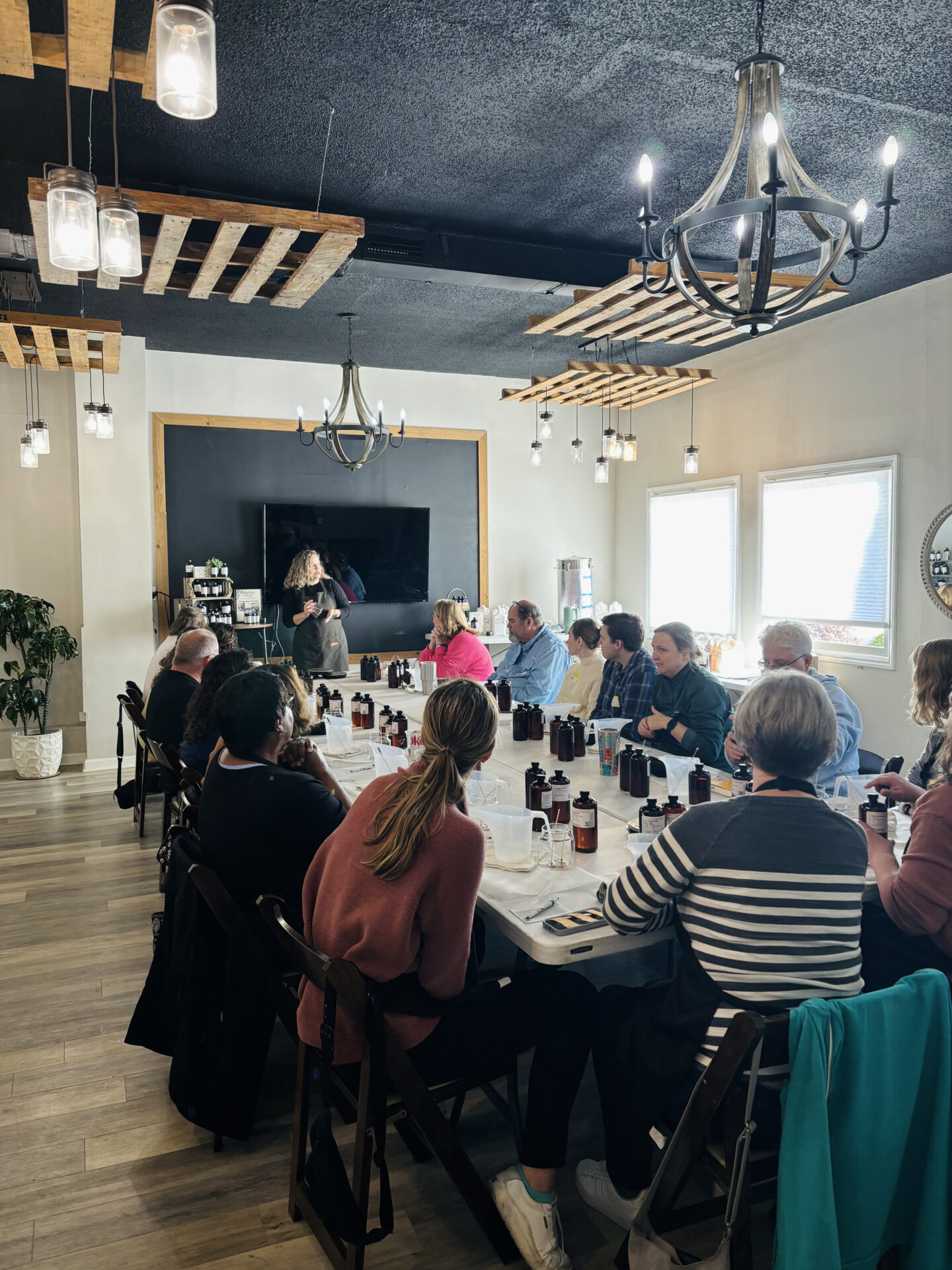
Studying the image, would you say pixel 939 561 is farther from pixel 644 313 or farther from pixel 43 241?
pixel 43 241

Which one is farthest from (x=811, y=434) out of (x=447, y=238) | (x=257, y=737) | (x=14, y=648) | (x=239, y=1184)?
(x=14, y=648)

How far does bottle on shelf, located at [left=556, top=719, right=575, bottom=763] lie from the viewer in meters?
3.49

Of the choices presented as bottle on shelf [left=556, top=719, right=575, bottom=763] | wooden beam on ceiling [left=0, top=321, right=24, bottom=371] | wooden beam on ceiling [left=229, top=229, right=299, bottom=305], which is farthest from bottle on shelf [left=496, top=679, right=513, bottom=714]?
wooden beam on ceiling [left=0, top=321, right=24, bottom=371]

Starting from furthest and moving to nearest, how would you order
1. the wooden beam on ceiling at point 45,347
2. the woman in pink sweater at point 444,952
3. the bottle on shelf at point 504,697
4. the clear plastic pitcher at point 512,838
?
the bottle on shelf at point 504,697
the wooden beam on ceiling at point 45,347
the clear plastic pitcher at point 512,838
the woman in pink sweater at point 444,952

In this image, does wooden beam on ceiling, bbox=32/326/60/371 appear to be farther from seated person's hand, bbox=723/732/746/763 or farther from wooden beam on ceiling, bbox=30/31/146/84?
seated person's hand, bbox=723/732/746/763

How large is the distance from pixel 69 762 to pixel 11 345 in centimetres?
344

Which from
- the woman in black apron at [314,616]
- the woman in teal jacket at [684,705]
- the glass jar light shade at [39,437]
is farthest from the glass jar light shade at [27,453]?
the woman in teal jacket at [684,705]

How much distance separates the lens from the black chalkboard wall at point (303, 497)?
700 centimetres

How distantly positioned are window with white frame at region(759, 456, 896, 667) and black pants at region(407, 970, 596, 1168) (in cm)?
427

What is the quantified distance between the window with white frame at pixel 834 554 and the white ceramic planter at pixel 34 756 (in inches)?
212

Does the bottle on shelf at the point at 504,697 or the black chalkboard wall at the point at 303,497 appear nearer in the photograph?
the bottle on shelf at the point at 504,697

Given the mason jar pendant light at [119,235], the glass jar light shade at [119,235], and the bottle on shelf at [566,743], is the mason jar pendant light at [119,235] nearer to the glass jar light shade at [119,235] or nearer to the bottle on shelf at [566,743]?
the glass jar light shade at [119,235]

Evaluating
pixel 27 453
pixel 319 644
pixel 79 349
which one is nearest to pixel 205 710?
pixel 79 349

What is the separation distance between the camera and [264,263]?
11.2ft
